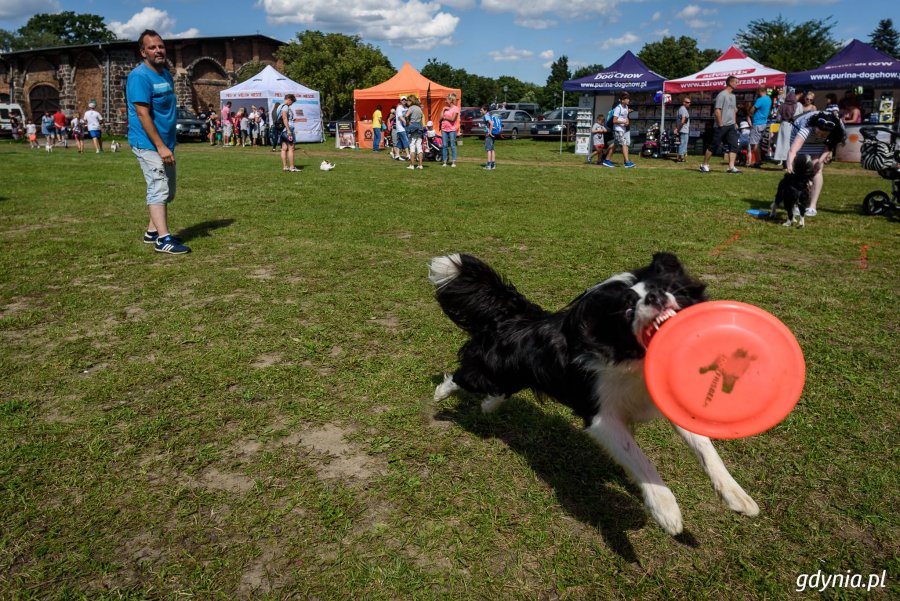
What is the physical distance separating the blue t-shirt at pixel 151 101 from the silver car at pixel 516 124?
28.9 m

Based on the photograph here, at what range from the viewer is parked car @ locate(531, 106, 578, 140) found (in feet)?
108

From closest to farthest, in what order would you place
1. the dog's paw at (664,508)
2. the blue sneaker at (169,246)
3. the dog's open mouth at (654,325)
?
1. the dog's open mouth at (654,325)
2. the dog's paw at (664,508)
3. the blue sneaker at (169,246)

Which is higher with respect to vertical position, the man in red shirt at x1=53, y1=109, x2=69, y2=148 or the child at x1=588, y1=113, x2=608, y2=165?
the man in red shirt at x1=53, y1=109, x2=69, y2=148

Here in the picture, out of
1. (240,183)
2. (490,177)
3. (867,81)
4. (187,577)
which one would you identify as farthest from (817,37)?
(187,577)

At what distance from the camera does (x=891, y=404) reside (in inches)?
149

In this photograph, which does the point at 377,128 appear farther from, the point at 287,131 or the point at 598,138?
the point at 287,131

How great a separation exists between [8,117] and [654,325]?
1873 inches

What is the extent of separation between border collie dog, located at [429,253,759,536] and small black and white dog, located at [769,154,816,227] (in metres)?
7.60

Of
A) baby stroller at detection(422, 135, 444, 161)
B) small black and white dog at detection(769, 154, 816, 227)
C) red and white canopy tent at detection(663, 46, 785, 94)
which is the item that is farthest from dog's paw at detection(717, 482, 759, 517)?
red and white canopy tent at detection(663, 46, 785, 94)

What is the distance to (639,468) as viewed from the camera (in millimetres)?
2559

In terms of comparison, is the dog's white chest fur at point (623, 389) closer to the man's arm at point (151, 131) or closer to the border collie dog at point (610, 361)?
the border collie dog at point (610, 361)

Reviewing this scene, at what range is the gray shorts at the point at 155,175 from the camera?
7098 mm

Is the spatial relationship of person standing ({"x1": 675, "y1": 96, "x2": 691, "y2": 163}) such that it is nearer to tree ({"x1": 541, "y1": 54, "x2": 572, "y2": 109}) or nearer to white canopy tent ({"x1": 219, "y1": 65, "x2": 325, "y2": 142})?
white canopy tent ({"x1": 219, "y1": 65, "x2": 325, "y2": 142})

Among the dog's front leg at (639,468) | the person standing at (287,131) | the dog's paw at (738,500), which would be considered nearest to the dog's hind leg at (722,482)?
the dog's paw at (738,500)
